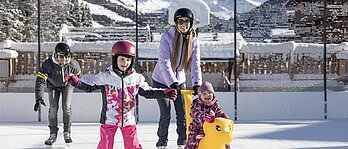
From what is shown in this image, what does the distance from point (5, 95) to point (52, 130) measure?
9.56ft

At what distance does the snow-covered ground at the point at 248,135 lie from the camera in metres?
5.14

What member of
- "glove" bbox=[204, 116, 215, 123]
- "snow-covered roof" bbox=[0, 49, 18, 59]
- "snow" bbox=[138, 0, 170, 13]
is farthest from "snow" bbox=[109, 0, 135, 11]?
"glove" bbox=[204, 116, 215, 123]

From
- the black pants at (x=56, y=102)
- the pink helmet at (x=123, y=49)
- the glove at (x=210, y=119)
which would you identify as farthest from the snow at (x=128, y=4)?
the glove at (x=210, y=119)

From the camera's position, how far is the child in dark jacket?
11.6 ft

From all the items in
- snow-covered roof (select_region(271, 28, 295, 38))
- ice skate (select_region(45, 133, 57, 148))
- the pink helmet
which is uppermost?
snow-covered roof (select_region(271, 28, 295, 38))

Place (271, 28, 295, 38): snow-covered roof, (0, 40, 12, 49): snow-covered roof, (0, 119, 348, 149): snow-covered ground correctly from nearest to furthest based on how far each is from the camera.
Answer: (0, 119, 348, 149): snow-covered ground → (0, 40, 12, 49): snow-covered roof → (271, 28, 295, 38): snow-covered roof

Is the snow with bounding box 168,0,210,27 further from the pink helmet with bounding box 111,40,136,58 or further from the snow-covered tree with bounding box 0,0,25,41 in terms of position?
the pink helmet with bounding box 111,40,136,58

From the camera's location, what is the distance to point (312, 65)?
8656mm

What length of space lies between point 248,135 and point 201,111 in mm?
2515

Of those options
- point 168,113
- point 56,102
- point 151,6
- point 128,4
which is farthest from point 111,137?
point 151,6

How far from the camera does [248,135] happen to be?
5.96m

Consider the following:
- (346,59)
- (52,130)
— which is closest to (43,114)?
(52,130)

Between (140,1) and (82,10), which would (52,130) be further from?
(82,10)

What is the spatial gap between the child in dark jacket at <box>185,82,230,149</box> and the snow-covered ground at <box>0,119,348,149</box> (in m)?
1.34
